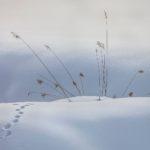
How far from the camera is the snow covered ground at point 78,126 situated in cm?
289

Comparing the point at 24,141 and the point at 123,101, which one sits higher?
the point at 123,101

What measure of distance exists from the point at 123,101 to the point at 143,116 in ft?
0.84

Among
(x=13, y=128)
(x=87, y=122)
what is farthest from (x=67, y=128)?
(x=13, y=128)

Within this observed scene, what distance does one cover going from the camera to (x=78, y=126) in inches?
119

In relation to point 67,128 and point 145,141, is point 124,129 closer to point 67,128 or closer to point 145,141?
point 145,141

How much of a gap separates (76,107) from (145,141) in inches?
20.7

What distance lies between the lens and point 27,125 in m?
3.01

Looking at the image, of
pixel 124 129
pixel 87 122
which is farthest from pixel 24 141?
pixel 124 129

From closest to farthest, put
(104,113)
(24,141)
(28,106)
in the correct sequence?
(24,141), (104,113), (28,106)

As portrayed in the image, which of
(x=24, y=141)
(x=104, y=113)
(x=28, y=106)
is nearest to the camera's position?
(x=24, y=141)

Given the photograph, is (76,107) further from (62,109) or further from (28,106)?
(28,106)

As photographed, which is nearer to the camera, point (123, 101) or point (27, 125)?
point (27, 125)

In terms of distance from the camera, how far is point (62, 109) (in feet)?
10.5

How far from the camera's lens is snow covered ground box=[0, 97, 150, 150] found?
2.89 metres
